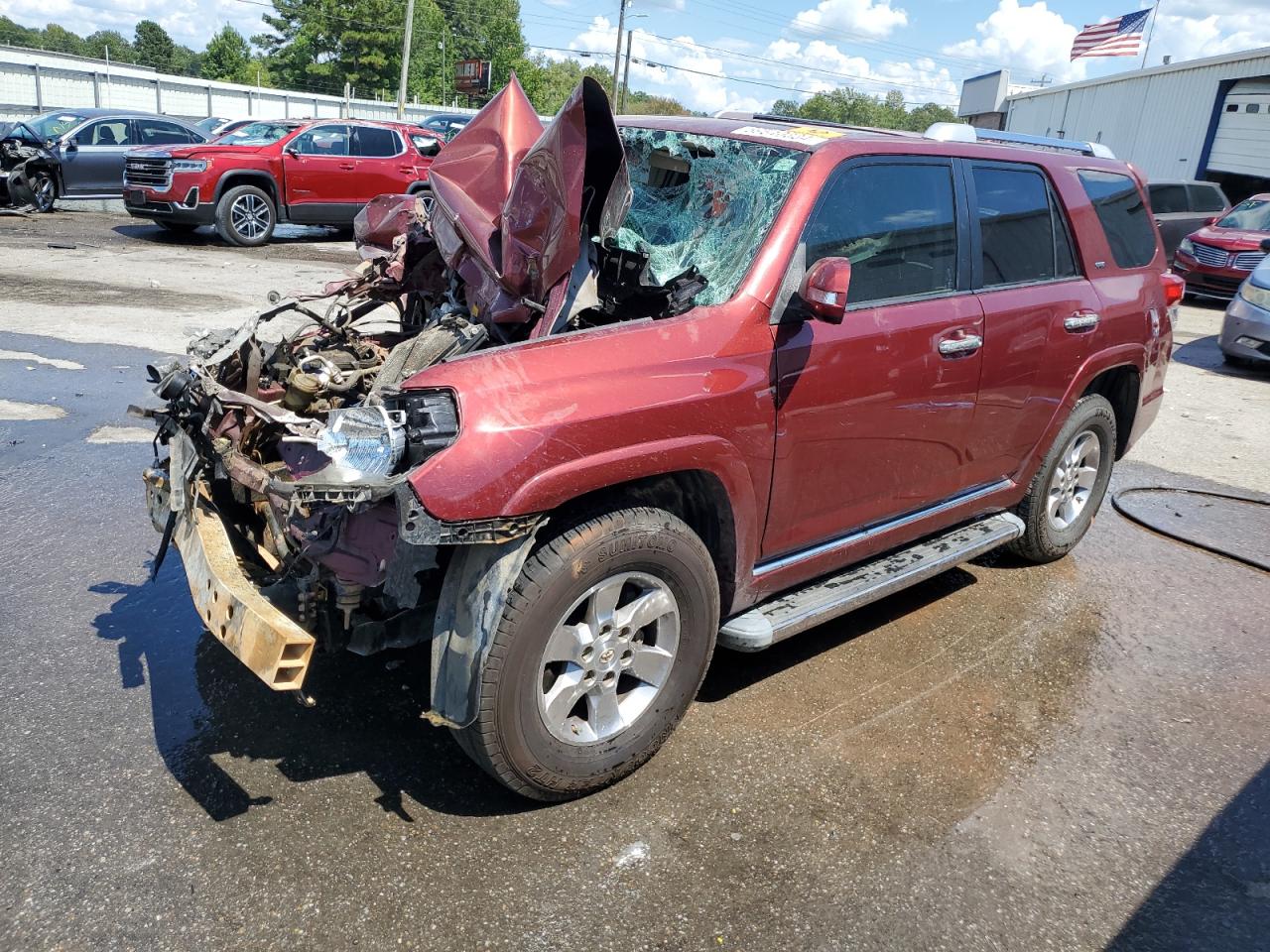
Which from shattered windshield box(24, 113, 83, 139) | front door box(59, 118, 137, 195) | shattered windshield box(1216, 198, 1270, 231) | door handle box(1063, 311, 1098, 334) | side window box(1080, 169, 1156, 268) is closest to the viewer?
door handle box(1063, 311, 1098, 334)

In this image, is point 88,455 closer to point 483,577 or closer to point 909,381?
point 483,577

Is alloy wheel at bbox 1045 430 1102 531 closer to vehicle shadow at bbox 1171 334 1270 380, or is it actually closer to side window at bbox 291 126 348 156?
vehicle shadow at bbox 1171 334 1270 380

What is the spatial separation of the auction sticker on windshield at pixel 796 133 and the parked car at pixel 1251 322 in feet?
27.0

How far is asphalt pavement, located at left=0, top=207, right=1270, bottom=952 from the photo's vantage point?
2.53m

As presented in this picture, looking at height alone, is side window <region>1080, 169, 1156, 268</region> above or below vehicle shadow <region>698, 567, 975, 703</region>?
above

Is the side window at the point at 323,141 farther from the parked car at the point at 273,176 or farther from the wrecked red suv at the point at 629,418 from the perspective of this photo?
the wrecked red suv at the point at 629,418

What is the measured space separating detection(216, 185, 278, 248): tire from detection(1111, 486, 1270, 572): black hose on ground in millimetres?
13083

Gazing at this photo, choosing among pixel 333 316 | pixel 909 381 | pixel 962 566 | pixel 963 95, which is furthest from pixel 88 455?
pixel 963 95

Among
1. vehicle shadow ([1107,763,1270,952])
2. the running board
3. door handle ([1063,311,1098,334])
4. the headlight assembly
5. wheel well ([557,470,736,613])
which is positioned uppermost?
door handle ([1063,311,1098,334])

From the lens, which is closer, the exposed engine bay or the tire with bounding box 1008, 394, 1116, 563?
the exposed engine bay

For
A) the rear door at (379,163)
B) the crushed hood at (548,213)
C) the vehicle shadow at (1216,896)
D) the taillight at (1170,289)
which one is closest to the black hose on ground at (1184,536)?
the taillight at (1170,289)

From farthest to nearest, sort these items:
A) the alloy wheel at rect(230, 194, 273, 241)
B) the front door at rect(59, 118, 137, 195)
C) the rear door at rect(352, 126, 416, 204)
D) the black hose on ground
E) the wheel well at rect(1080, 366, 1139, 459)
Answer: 1. the front door at rect(59, 118, 137, 195)
2. the rear door at rect(352, 126, 416, 204)
3. the alloy wheel at rect(230, 194, 273, 241)
4. the black hose on ground
5. the wheel well at rect(1080, 366, 1139, 459)

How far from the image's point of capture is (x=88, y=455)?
5.48m

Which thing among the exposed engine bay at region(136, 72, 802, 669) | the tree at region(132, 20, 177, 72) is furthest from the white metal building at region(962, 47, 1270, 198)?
the tree at region(132, 20, 177, 72)
